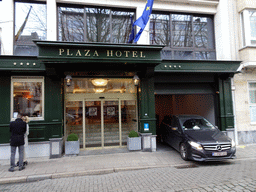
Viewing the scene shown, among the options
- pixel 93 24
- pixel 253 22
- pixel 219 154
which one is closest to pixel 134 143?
pixel 219 154

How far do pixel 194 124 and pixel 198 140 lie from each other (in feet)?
4.81

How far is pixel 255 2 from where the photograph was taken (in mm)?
9000

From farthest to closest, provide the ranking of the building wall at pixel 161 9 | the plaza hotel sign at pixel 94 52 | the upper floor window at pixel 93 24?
the upper floor window at pixel 93 24 < the building wall at pixel 161 9 < the plaza hotel sign at pixel 94 52

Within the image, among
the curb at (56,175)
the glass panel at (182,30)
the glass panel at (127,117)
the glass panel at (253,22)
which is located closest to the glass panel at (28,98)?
the curb at (56,175)

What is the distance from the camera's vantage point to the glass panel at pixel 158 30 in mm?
8969

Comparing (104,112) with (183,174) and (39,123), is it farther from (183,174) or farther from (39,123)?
(183,174)

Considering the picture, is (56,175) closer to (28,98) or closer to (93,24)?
(28,98)

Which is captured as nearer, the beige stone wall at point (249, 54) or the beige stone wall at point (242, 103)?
the beige stone wall at point (249, 54)

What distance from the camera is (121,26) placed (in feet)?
28.5

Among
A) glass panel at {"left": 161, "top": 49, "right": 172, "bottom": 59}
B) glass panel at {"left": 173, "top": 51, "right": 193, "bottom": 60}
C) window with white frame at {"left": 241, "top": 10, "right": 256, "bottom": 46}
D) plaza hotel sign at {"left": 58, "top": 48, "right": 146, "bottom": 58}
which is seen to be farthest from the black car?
window with white frame at {"left": 241, "top": 10, "right": 256, "bottom": 46}

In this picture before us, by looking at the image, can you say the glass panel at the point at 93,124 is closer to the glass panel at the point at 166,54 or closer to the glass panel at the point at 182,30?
the glass panel at the point at 166,54

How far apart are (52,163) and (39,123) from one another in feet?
5.98

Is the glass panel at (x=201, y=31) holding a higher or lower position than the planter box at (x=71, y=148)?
higher

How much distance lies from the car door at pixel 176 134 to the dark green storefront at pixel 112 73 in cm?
91
